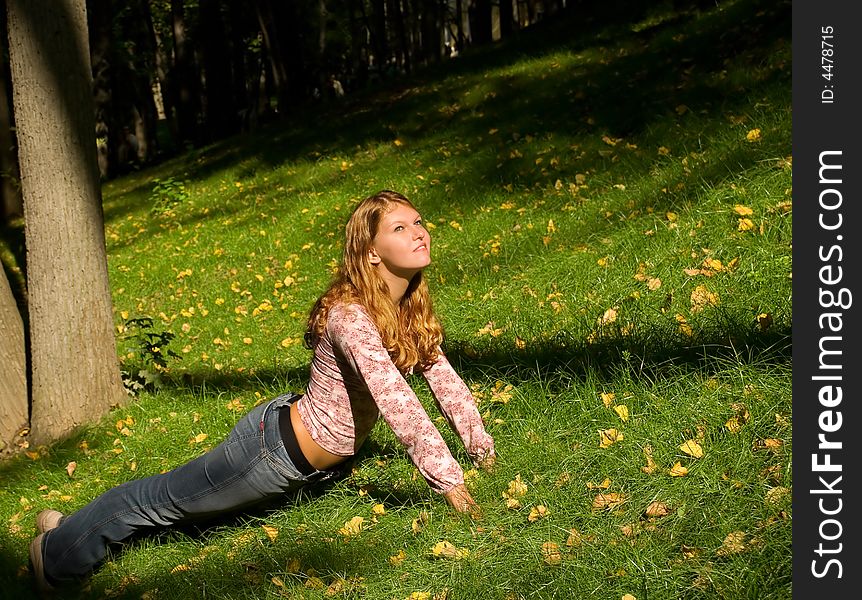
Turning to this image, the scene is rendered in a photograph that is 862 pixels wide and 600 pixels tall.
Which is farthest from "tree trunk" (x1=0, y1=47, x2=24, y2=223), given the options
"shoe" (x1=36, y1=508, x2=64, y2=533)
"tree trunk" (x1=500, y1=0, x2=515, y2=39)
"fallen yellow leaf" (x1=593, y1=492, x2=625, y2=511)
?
"fallen yellow leaf" (x1=593, y1=492, x2=625, y2=511)

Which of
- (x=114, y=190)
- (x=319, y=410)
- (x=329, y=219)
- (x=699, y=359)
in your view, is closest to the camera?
(x=319, y=410)

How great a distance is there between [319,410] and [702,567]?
1.59 meters

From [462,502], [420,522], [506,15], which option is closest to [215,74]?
[506,15]

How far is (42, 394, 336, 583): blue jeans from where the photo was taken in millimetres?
3652

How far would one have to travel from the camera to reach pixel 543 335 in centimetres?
513

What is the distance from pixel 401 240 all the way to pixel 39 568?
7.03 ft

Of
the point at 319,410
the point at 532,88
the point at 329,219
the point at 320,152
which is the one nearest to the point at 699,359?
the point at 319,410

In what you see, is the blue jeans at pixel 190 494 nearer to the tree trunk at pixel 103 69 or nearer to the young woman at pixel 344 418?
the young woman at pixel 344 418

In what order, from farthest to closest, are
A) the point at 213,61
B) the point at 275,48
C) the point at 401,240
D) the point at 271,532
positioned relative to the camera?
1. the point at 275,48
2. the point at 213,61
3. the point at 271,532
4. the point at 401,240

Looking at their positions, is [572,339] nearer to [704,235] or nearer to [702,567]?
[704,235]

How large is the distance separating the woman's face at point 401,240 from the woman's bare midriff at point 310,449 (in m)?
0.73

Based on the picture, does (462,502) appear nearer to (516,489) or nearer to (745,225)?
(516,489)

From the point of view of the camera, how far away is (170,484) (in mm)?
3781

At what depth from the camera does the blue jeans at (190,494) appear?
3.65 m
